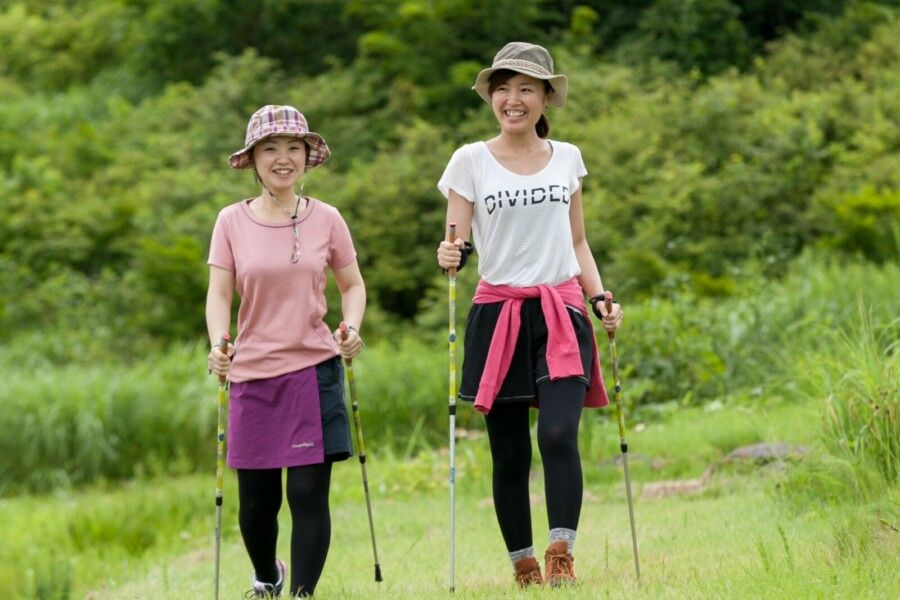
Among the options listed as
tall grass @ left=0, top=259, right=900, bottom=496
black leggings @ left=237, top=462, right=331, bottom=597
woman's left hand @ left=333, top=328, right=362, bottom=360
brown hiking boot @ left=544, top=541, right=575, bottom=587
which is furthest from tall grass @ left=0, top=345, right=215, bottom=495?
brown hiking boot @ left=544, top=541, right=575, bottom=587

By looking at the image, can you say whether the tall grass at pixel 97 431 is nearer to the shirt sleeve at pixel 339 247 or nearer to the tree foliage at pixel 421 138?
the tree foliage at pixel 421 138

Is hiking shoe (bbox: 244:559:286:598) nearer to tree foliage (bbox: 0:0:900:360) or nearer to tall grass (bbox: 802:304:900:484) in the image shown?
tall grass (bbox: 802:304:900:484)

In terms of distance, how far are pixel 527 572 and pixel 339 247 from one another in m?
1.43

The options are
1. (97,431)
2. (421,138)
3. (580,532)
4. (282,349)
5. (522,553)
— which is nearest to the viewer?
(282,349)

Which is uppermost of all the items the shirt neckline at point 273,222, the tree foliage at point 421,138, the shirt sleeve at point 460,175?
the tree foliage at point 421,138

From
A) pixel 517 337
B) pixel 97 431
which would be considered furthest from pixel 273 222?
pixel 97 431

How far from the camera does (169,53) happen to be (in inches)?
959

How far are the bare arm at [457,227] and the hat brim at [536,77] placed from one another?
1.33 ft

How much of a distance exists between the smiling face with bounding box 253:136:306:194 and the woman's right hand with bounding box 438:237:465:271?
606 mm

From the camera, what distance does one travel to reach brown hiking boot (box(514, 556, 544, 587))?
5.32 meters

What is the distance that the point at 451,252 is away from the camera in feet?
17.4

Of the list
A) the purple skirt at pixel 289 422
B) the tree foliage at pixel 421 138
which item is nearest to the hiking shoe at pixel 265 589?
the purple skirt at pixel 289 422

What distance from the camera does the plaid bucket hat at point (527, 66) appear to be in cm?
530

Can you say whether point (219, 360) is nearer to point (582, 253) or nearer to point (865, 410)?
point (582, 253)
